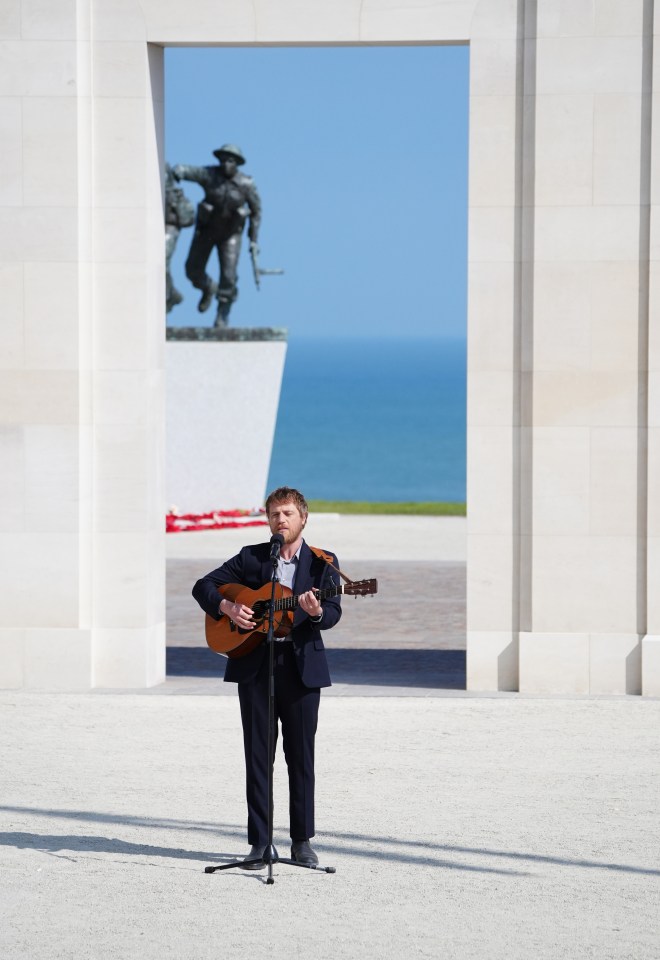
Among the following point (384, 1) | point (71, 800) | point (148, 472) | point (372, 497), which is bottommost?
point (372, 497)

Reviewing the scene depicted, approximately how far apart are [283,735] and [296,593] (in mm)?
647

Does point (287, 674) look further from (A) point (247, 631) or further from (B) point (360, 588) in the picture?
(B) point (360, 588)

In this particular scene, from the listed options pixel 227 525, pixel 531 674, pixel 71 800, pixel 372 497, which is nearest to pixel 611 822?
pixel 71 800

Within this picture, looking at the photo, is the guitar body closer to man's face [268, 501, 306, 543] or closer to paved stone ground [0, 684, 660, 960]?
man's face [268, 501, 306, 543]

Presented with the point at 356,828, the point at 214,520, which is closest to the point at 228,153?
the point at 214,520

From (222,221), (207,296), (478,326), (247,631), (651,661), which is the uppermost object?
(222,221)

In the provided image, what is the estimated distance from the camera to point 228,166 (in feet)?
98.9

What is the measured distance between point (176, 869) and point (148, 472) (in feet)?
18.2

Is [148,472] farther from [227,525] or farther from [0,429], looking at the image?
[227,525]

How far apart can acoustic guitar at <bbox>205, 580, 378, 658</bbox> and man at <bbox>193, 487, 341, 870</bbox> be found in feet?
0.13

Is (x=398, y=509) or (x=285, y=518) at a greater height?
(x=285, y=518)

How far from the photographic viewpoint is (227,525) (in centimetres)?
2766

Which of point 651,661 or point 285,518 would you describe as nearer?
point 285,518

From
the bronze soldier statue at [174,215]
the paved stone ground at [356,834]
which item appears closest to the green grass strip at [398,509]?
the bronze soldier statue at [174,215]
